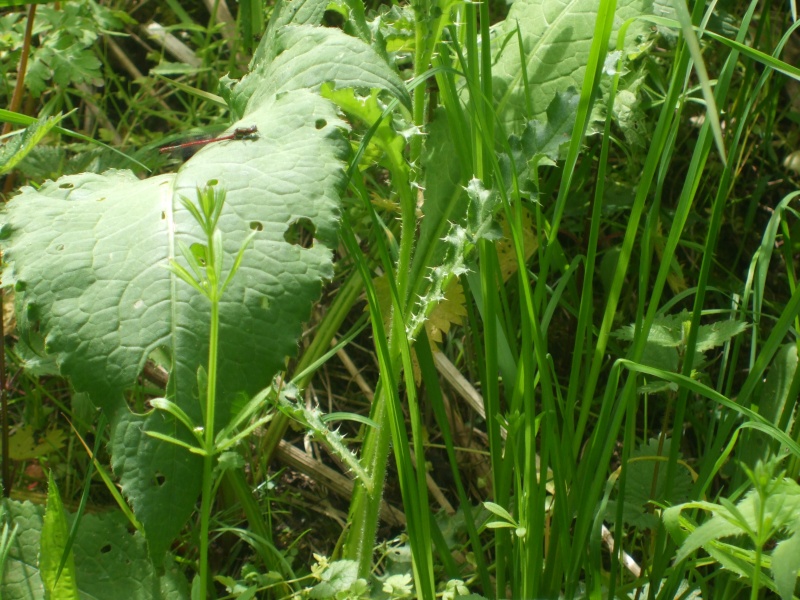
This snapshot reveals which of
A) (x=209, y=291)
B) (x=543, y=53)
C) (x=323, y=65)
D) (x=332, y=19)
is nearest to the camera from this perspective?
(x=209, y=291)

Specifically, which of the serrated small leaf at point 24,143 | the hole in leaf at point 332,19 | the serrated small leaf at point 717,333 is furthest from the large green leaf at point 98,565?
the hole in leaf at point 332,19

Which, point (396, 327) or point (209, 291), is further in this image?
point (396, 327)

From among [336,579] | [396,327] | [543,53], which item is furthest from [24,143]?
[543,53]

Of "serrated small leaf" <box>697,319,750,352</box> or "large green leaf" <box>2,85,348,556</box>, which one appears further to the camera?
"serrated small leaf" <box>697,319,750,352</box>

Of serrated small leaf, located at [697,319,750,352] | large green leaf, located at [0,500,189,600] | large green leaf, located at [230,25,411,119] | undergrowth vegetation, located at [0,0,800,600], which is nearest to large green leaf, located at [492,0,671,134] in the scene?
undergrowth vegetation, located at [0,0,800,600]

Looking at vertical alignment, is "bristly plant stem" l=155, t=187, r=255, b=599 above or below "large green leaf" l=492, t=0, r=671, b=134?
below

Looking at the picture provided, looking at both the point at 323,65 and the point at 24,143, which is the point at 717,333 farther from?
the point at 24,143

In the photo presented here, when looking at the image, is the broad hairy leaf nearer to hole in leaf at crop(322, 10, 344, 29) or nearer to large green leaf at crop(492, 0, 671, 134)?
large green leaf at crop(492, 0, 671, 134)
